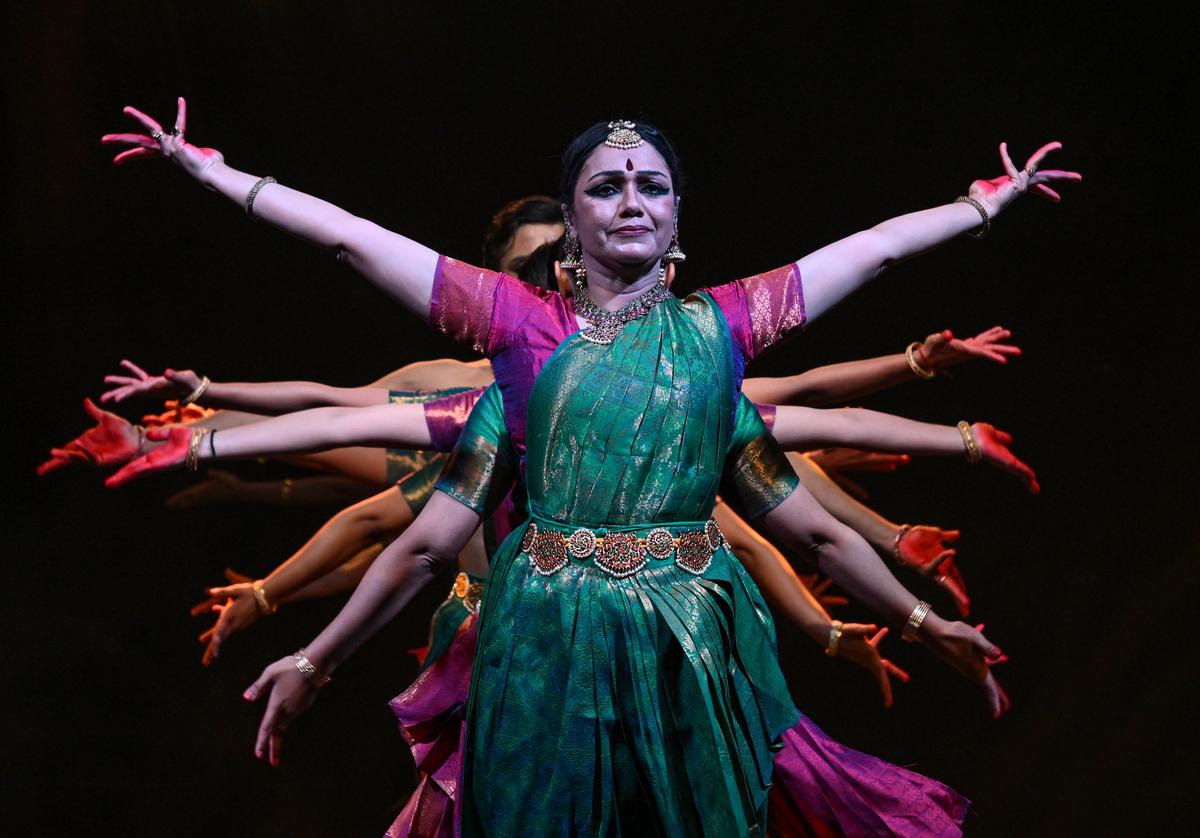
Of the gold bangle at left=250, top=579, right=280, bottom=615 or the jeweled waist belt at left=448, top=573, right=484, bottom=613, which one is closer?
the jeweled waist belt at left=448, top=573, right=484, bottom=613

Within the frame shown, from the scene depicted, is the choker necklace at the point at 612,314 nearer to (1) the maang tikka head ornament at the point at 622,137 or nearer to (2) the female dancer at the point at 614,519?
(2) the female dancer at the point at 614,519

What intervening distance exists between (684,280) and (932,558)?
0.97 m

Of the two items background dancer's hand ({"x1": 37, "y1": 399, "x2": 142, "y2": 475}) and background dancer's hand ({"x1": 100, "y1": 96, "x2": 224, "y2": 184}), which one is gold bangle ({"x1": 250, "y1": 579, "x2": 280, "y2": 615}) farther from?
background dancer's hand ({"x1": 100, "y1": 96, "x2": 224, "y2": 184})

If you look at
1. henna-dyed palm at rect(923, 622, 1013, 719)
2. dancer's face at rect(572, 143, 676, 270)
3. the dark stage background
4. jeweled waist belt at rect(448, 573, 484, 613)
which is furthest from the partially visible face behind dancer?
henna-dyed palm at rect(923, 622, 1013, 719)

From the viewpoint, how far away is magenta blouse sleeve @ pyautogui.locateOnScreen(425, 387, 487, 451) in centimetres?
278

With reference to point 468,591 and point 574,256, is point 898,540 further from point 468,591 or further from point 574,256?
point 574,256

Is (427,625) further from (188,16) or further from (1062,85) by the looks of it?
(1062,85)

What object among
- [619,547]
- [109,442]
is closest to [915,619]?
[619,547]

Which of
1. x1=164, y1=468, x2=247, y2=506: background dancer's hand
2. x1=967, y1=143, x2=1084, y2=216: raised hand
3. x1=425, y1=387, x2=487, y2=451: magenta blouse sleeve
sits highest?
x1=967, y1=143, x2=1084, y2=216: raised hand

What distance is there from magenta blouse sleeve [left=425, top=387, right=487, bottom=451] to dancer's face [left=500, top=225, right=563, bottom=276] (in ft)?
2.06

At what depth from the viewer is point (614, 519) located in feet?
6.67

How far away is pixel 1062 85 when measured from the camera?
11.6ft

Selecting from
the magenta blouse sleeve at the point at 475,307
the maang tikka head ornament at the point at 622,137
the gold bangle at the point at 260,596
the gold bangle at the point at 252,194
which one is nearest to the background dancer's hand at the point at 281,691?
the magenta blouse sleeve at the point at 475,307

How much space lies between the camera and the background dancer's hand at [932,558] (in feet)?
9.56
